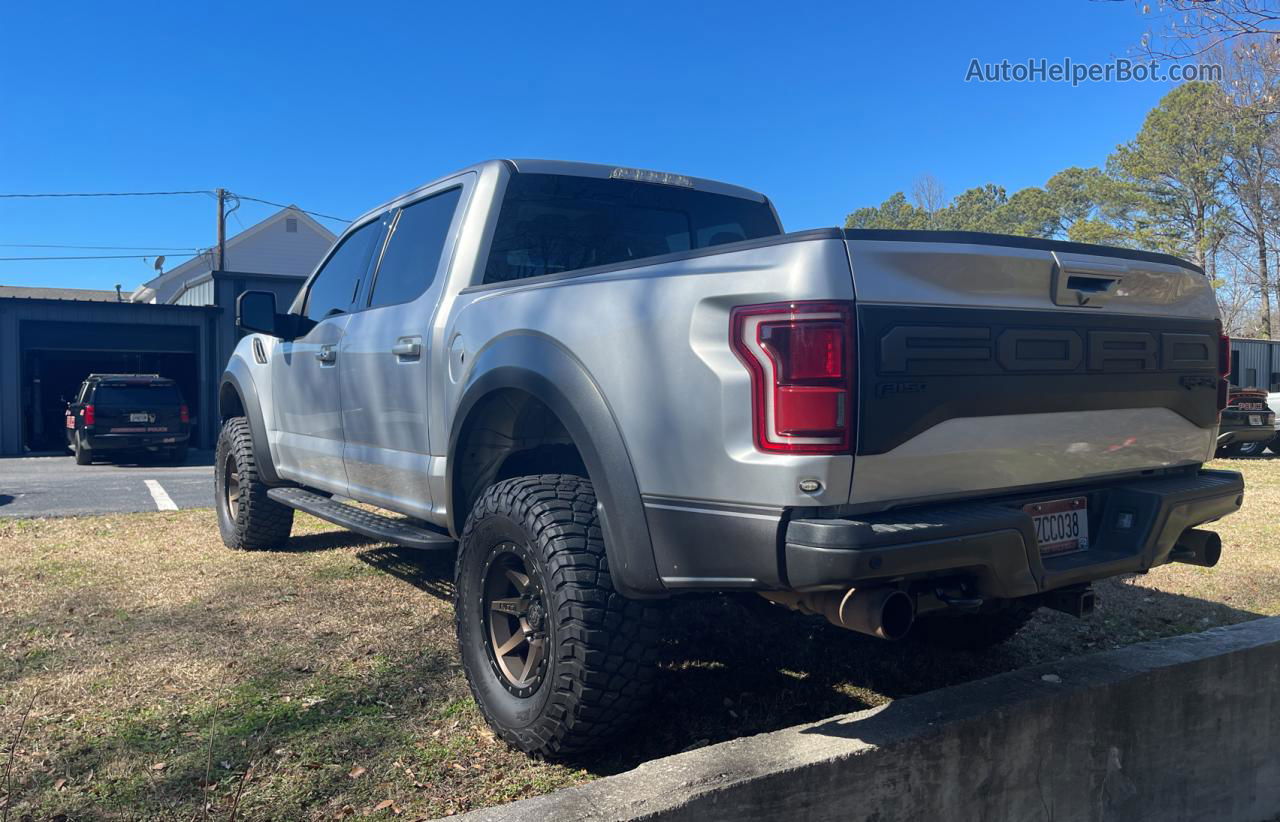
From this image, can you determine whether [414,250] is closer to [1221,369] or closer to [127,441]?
[1221,369]

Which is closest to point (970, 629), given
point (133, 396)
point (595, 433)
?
point (595, 433)

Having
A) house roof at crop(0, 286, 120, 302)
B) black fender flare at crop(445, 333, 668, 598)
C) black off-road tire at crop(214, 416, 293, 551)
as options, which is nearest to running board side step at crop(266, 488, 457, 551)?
black off-road tire at crop(214, 416, 293, 551)

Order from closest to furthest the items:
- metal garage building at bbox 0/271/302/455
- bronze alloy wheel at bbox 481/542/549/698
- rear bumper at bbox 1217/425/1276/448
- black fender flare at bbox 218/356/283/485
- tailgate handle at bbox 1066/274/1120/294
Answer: tailgate handle at bbox 1066/274/1120/294 < bronze alloy wheel at bbox 481/542/549/698 < black fender flare at bbox 218/356/283/485 < rear bumper at bbox 1217/425/1276/448 < metal garage building at bbox 0/271/302/455

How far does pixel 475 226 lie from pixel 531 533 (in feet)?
5.17

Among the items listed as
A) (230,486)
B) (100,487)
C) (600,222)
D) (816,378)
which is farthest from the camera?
(100,487)

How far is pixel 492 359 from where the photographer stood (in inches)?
132

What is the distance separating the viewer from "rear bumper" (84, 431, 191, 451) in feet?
58.5

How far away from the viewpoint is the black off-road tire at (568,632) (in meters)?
2.79

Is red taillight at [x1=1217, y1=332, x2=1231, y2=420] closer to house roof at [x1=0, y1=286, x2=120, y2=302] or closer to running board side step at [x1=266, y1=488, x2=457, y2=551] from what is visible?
running board side step at [x1=266, y1=488, x2=457, y2=551]

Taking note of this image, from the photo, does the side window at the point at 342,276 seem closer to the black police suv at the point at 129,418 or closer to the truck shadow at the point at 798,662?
the truck shadow at the point at 798,662

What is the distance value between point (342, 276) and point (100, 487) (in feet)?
31.1

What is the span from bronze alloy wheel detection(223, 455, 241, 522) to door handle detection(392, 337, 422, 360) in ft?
9.64

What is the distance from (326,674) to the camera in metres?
3.88

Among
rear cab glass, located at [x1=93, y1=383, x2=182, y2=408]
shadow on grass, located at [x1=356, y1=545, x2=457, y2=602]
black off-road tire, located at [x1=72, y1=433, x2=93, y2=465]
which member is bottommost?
black off-road tire, located at [x1=72, y1=433, x2=93, y2=465]
